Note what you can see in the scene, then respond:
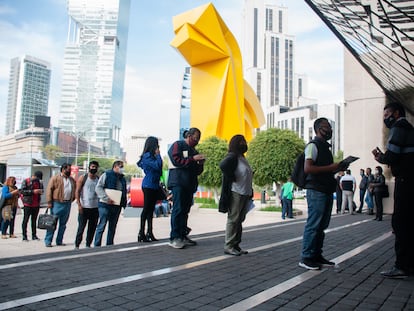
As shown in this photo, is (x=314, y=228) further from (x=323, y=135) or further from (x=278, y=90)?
(x=278, y=90)

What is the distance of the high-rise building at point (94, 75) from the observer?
5605 inches

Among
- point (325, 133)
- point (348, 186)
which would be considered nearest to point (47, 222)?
point (325, 133)

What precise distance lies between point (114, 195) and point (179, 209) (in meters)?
1.68

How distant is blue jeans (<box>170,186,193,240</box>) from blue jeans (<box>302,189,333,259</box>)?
6.76 ft

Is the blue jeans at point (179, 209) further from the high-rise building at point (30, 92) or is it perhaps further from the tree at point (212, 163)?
the high-rise building at point (30, 92)

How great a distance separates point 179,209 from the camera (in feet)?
17.9

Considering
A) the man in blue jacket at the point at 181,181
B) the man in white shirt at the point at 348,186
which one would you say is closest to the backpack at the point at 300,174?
the man in blue jacket at the point at 181,181

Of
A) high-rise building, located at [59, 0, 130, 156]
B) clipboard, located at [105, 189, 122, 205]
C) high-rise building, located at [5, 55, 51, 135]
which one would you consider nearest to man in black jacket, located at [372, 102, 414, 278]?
clipboard, located at [105, 189, 122, 205]

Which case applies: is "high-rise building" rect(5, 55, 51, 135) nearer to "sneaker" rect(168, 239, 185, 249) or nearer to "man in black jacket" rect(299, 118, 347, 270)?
"sneaker" rect(168, 239, 185, 249)

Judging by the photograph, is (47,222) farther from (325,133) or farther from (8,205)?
(325,133)

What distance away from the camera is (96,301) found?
2.92m

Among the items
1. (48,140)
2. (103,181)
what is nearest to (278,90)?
(48,140)

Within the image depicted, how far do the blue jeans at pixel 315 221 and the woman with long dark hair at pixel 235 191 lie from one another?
1083mm

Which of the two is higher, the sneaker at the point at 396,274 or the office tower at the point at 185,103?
the office tower at the point at 185,103
